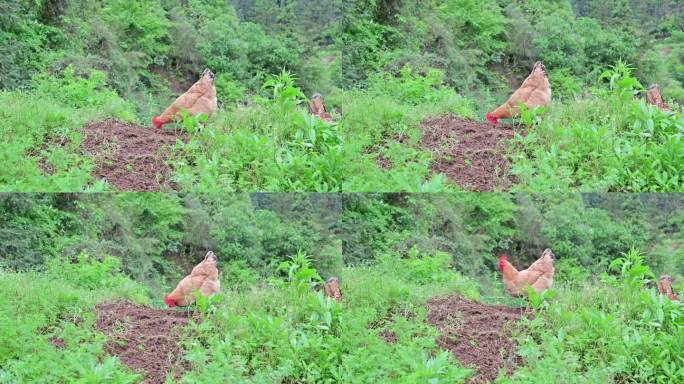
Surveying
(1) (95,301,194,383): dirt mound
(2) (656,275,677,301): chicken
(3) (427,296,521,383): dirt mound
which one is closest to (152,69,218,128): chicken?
(1) (95,301,194,383): dirt mound

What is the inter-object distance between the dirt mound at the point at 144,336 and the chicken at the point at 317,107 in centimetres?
202

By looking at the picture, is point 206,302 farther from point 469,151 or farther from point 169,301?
point 469,151

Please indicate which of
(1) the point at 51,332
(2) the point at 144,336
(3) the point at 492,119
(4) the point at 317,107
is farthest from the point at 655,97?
(1) the point at 51,332

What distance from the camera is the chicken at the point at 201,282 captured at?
7.02 metres

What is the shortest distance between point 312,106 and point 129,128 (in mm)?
1549

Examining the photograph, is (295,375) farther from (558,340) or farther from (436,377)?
(558,340)

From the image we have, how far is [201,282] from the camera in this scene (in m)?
7.02

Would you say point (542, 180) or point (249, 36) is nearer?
point (542, 180)

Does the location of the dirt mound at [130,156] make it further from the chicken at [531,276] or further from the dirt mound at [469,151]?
the chicken at [531,276]

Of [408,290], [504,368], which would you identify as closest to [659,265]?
[504,368]

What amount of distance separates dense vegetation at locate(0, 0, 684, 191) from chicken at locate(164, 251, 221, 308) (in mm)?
730

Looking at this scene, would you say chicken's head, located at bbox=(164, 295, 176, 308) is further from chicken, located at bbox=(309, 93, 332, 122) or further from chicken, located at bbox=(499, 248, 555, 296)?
chicken, located at bbox=(499, 248, 555, 296)

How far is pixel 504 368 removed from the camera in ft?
22.3

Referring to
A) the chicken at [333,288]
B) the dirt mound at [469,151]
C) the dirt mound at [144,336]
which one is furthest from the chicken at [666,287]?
the dirt mound at [144,336]
